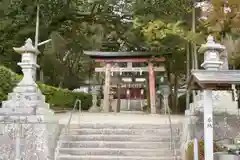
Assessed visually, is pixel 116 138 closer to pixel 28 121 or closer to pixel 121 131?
pixel 121 131

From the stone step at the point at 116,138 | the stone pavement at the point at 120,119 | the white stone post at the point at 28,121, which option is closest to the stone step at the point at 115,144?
the stone step at the point at 116,138

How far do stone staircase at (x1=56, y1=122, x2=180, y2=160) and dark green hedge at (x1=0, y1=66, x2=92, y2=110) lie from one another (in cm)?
270

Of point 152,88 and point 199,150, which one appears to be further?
point 152,88

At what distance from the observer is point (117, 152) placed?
31.2 feet

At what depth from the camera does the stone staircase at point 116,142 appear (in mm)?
9406

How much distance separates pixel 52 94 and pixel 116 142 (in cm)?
Result: 943

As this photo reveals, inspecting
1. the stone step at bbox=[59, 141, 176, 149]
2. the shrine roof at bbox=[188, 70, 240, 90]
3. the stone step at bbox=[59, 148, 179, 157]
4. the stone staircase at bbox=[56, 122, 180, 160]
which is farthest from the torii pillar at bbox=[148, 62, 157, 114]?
the shrine roof at bbox=[188, 70, 240, 90]

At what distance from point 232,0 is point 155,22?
177 inches

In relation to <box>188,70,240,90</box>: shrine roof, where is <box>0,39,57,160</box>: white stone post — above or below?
below

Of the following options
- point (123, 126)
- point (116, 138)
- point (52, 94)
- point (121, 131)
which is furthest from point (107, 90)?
point (116, 138)

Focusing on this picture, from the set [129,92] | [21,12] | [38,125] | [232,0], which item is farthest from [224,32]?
[129,92]

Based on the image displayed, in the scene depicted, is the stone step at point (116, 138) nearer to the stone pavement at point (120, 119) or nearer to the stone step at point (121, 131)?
the stone step at point (121, 131)

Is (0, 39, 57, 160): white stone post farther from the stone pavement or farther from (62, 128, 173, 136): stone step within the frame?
the stone pavement

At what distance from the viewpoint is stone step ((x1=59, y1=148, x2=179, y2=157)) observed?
9.45 meters
